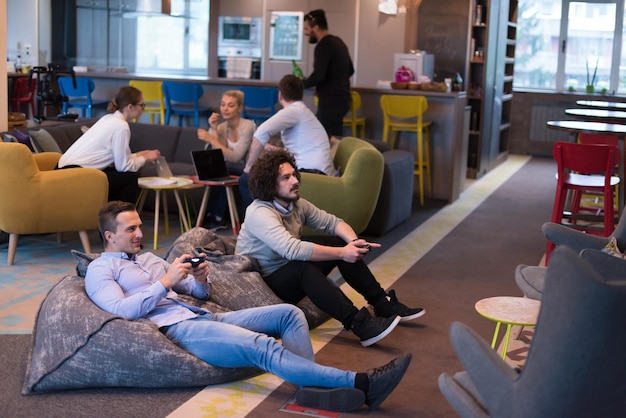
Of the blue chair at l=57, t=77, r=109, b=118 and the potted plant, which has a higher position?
the potted plant

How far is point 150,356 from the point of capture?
141 inches

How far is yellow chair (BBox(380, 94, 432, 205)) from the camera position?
849cm

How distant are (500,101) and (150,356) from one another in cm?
835

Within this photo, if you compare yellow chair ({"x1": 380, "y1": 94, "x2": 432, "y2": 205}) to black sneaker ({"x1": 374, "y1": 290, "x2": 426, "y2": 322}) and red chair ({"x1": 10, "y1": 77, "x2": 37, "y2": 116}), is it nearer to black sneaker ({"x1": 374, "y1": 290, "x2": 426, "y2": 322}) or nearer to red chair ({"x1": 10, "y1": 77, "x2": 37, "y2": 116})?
black sneaker ({"x1": 374, "y1": 290, "x2": 426, "y2": 322})

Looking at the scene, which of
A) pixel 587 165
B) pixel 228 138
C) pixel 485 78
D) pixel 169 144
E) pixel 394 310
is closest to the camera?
pixel 394 310

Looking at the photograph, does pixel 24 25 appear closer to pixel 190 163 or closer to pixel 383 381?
pixel 190 163

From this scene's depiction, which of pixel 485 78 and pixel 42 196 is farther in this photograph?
pixel 485 78

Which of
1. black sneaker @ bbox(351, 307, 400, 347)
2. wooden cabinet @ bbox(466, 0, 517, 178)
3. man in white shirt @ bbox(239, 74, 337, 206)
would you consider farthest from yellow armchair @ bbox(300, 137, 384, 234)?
wooden cabinet @ bbox(466, 0, 517, 178)

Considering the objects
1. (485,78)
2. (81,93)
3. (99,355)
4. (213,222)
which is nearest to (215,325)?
(99,355)

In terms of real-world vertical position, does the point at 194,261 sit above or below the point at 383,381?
above

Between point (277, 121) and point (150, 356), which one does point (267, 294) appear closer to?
point (150, 356)

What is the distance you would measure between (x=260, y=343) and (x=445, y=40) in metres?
7.48

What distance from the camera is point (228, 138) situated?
6.94 m

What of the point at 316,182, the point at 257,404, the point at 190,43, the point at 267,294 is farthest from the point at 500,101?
the point at 257,404
